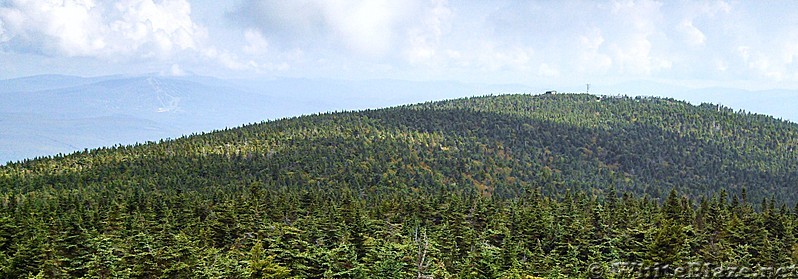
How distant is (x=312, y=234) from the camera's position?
55812mm

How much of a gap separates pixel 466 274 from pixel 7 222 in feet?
148

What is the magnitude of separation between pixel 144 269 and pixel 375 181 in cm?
12196

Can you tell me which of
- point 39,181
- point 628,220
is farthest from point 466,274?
point 39,181

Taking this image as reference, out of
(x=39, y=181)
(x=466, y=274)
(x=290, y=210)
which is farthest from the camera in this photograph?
(x=39, y=181)

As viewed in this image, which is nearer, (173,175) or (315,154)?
(173,175)

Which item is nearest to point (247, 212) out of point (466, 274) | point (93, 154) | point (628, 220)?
point (466, 274)

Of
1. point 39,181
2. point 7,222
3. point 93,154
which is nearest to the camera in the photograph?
point 7,222

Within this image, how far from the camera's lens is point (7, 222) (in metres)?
55.8

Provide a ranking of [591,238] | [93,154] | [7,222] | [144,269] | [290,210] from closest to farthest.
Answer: [144,269], [7,222], [591,238], [290,210], [93,154]

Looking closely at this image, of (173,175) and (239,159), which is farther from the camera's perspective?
(239,159)

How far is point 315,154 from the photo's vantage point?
178 m

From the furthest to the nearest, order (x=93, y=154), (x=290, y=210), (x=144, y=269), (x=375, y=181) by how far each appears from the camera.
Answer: (x=93, y=154)
(x=375, y=181)
(x=290, y=210)
(x=144, y=269)

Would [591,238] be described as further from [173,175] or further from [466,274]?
[173,175]

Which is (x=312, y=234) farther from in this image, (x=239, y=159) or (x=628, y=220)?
(x=239, y=159)
